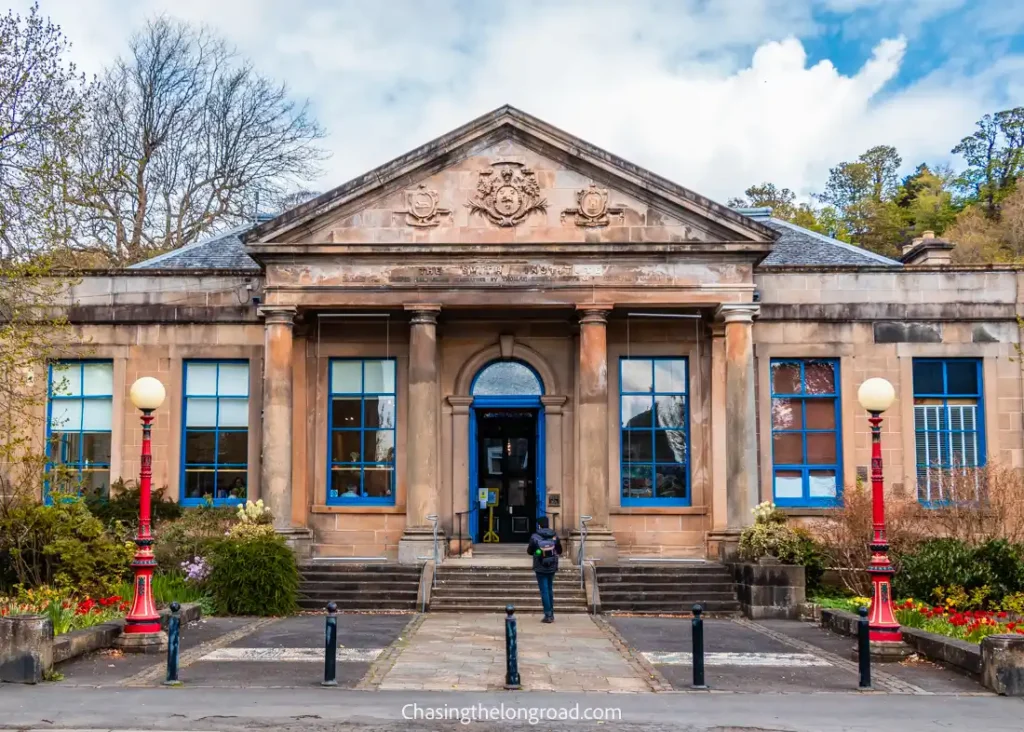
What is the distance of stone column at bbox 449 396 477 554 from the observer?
23531 millimetres

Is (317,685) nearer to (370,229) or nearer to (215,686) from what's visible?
(215,686)

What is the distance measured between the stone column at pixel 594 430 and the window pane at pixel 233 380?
7.64 metres

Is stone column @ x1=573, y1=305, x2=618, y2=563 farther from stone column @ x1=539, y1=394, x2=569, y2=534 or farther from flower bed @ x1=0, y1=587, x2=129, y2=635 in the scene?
flower bed @ x1=0, y1=587, x2=129, y2=635

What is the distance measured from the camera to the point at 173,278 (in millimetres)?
24297

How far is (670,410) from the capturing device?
24.0m

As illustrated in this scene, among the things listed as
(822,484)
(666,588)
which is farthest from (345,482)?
(822,484)

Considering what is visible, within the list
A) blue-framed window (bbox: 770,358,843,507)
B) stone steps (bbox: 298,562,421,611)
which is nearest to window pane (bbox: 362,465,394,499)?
stone steps (bbox: 298,562,421,611)

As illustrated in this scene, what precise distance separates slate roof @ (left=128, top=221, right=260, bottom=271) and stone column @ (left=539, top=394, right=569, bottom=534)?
24.7ft

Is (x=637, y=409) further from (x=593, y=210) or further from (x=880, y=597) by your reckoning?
(x=880, y=597)

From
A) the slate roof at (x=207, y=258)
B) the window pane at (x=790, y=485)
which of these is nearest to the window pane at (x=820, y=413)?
the window pane at (x=790, y=485)

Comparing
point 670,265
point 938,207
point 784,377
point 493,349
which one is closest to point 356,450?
point 493,349

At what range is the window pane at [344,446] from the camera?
24.0m

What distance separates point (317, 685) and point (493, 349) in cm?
1256

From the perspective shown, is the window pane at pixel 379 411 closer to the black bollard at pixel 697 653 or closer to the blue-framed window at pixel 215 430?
the blue-framed window at pixel 215 430
